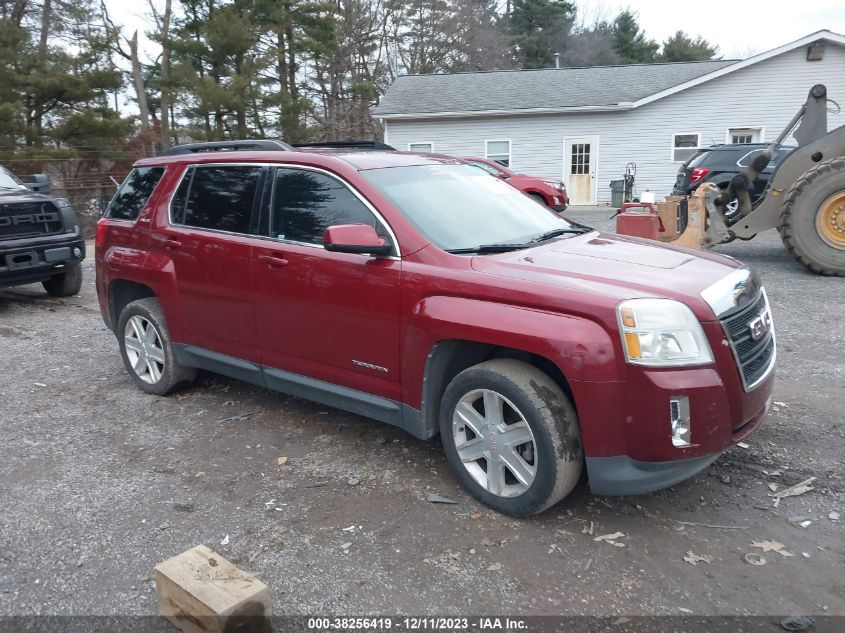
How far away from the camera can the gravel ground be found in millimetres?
2945

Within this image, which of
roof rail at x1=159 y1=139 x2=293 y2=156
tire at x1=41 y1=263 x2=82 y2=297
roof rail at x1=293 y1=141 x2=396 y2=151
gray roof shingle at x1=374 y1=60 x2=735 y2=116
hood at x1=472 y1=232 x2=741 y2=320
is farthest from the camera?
gray roof shingle at x1=374 y1=60 x2=735 y2=116

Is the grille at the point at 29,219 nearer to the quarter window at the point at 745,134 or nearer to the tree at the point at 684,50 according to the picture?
the quarter window at the point at 745,134

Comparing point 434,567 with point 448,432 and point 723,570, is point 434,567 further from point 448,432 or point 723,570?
point 723,570

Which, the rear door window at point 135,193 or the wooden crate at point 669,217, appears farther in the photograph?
the wooden crate at point 669,217

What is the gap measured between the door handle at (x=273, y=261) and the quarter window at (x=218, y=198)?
29 centimetres

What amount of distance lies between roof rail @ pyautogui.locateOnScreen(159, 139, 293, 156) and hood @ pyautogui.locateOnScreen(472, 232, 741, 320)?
194 cm

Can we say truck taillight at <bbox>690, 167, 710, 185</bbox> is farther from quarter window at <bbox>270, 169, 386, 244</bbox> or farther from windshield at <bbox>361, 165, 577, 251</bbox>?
quarter window at <bbox>270, 169, 386, 244</bbox>

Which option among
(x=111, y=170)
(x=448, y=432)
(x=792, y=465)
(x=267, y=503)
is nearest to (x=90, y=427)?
(x=267, y=503)

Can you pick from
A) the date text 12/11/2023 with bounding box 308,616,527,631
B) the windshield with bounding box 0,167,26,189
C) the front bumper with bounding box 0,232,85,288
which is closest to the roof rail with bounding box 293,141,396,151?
the date text 12/11/2023 with bounding box 308,616,527,631

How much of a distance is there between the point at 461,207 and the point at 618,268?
3.65 feet

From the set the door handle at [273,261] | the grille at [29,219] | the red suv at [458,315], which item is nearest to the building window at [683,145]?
the grille at [29,219]

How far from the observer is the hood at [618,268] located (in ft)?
10.5

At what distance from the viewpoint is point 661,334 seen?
3068mm

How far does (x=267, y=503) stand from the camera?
374 centimetres
